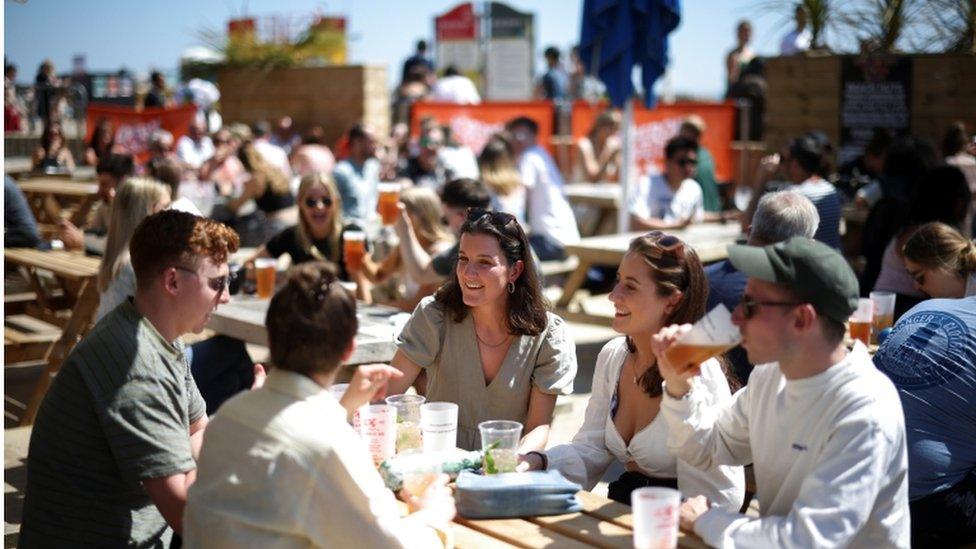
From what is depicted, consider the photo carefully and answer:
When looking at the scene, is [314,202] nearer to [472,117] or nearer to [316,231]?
[316,231]

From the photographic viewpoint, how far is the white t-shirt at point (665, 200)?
9.00 m

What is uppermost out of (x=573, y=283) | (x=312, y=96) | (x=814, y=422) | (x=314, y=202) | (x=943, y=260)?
(x=312, y=96)

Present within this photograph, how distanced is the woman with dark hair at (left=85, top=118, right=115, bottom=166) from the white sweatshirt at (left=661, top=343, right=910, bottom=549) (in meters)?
12.7

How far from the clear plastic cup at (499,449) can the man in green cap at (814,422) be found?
507mm

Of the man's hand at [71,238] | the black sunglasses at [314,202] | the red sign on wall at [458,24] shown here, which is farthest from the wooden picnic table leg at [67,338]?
the red sign on wall at [458,24]

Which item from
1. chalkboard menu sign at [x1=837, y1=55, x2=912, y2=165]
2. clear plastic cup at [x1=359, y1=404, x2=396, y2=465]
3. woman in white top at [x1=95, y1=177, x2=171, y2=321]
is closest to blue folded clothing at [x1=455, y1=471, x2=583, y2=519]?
clear plastic cup at [x1=359, y1=404, x2=396, y2=465]

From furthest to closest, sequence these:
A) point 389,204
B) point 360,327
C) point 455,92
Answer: point 455,92 < point 389,204 < point 360,327

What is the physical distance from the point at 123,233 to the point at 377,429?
9.24 feet

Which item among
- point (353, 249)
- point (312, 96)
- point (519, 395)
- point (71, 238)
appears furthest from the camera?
point (312, 96)

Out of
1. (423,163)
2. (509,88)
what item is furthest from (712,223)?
(509,88)

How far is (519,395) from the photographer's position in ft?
12.5

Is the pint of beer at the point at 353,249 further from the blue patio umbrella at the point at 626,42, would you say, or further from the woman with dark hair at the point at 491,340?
the blue patio umbrella at the point at 626,42

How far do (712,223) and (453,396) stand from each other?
606 cm

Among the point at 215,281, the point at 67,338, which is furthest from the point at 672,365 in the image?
the point at 67,338
